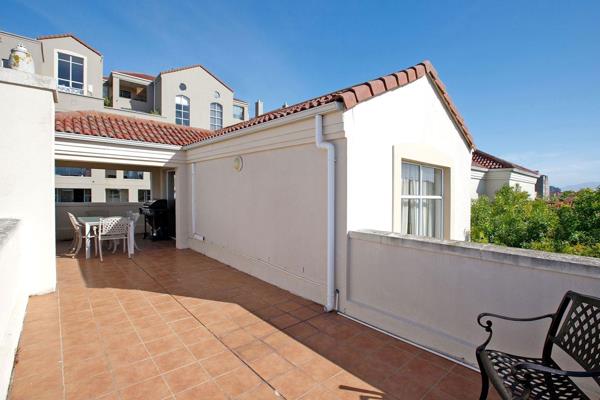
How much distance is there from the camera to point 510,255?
2.91 metres

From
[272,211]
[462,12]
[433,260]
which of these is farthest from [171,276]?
[462,12]

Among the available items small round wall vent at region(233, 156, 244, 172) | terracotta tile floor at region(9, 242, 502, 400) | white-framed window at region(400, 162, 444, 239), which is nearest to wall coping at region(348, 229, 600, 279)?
terracotta tile floor at region(9, 242, 502, 400)

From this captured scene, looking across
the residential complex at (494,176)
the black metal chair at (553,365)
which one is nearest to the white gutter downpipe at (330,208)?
the black metal chair at (553,365)

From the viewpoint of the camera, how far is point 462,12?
7.18m

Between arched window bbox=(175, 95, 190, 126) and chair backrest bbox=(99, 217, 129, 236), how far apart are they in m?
21.6

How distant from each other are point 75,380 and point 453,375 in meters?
4.14

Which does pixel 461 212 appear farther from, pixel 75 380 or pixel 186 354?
pixel 75 380

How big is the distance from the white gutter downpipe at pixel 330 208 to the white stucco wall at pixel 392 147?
0.94 feet

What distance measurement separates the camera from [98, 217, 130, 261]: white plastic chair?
8.02 meters

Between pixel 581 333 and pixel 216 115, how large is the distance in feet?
104

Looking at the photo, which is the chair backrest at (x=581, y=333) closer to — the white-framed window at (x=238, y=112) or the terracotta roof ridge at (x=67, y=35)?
the terracotta roof ridge at (x=67, y=35)

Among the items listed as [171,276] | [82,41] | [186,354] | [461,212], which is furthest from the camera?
[82,41]

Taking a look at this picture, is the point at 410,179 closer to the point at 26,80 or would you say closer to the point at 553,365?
the point at 553,365

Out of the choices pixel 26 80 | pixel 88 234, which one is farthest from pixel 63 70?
pixel 26 80
